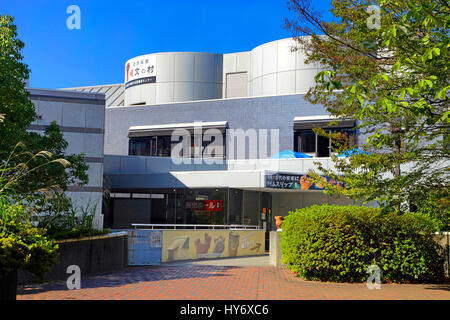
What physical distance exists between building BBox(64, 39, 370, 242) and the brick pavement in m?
13.1

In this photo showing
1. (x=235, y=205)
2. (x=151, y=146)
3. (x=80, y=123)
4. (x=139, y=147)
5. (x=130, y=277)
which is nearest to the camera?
(x=130, y=277)

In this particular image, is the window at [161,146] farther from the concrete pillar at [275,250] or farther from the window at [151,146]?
the concrete pillar at [275,250]

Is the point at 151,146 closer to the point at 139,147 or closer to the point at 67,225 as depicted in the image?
the point at 139,147

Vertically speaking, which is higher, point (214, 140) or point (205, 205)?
point (214, 140)

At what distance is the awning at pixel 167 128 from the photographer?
3609 cm

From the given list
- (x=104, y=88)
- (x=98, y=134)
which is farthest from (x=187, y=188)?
(x=104, y=88)

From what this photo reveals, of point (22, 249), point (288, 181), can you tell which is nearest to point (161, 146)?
point (288, 181)

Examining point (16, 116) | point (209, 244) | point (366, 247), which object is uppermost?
point (16, 116)

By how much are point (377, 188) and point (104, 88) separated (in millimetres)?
46962

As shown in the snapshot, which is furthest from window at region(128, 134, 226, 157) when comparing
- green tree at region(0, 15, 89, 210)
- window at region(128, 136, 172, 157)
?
green tree at region(0, 15, 89, 210)

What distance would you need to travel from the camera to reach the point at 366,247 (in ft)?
41.3

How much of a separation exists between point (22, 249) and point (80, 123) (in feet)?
68.6

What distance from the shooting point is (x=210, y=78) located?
1756 inches
